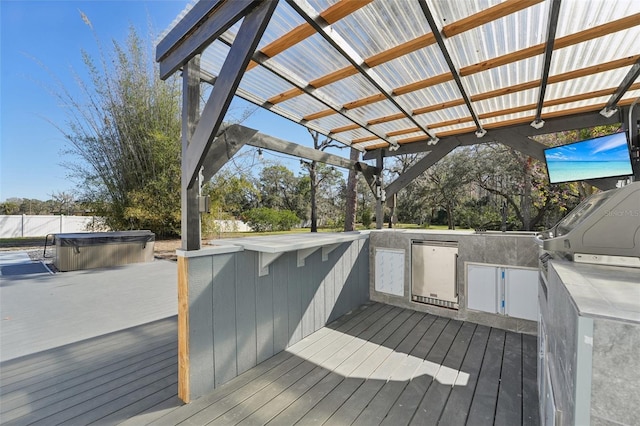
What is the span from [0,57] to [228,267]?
358 inches

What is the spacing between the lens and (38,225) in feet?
39.0

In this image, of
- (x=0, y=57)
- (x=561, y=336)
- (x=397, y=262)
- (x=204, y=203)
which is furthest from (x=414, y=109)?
(x=0, y=57)

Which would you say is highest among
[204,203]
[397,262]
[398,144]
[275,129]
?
[275,129]

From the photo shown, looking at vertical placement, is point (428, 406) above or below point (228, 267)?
below

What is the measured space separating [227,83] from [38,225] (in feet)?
52.2

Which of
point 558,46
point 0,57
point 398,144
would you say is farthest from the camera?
point 0,57

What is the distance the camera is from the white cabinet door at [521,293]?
9.05 feet

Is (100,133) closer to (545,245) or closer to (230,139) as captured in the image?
(230,139)

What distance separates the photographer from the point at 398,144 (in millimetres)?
4270

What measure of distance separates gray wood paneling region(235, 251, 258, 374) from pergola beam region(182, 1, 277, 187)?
0.75 meters

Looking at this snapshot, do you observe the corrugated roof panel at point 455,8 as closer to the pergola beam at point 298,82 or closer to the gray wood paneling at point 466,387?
the pergola beam at point 298,82

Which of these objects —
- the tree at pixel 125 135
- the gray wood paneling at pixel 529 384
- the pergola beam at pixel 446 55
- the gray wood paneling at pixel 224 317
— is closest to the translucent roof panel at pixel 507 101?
the pergola beam at pixel 446 55

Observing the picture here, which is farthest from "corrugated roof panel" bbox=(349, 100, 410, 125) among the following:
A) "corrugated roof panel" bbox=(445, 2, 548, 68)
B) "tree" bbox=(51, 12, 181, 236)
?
"tree" bbox=(51, 12, 181, 236)

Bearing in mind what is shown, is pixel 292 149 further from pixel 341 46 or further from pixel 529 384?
pixel 529 384
